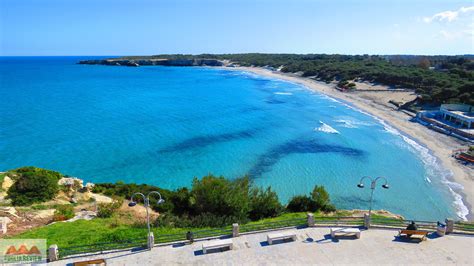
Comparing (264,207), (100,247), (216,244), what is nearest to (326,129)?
(264,207)

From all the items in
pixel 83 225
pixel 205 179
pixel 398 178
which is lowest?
pixel 398 178

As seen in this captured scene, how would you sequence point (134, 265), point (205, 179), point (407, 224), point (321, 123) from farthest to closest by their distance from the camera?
point (321, 123), point (205, 179), point (407, 224), point (134, 265)

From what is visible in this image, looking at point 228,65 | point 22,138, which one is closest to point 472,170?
point 22,138

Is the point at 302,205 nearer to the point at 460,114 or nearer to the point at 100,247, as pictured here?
the point at 100,247

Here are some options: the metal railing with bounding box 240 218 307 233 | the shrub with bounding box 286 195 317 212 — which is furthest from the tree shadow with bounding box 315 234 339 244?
the shrub with bounding box 286 195 317 212

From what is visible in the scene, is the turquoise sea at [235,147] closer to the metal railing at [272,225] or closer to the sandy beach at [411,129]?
the sandy beach at [411,129]

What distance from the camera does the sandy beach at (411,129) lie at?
95.1 ft

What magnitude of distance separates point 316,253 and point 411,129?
135ft

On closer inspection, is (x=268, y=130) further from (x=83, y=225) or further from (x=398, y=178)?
(x=83, y=225)

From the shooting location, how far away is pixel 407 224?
16.6 m

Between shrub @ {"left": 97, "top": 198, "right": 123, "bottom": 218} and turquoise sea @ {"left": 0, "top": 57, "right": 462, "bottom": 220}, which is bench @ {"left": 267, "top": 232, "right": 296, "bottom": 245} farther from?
turquoise sea @ {"left": 0, "top": 57, "right": 462, "bottom": 220}

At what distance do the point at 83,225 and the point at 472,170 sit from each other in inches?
1428

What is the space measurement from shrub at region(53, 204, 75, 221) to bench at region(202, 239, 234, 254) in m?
9.97

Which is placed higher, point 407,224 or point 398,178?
point 407,224
